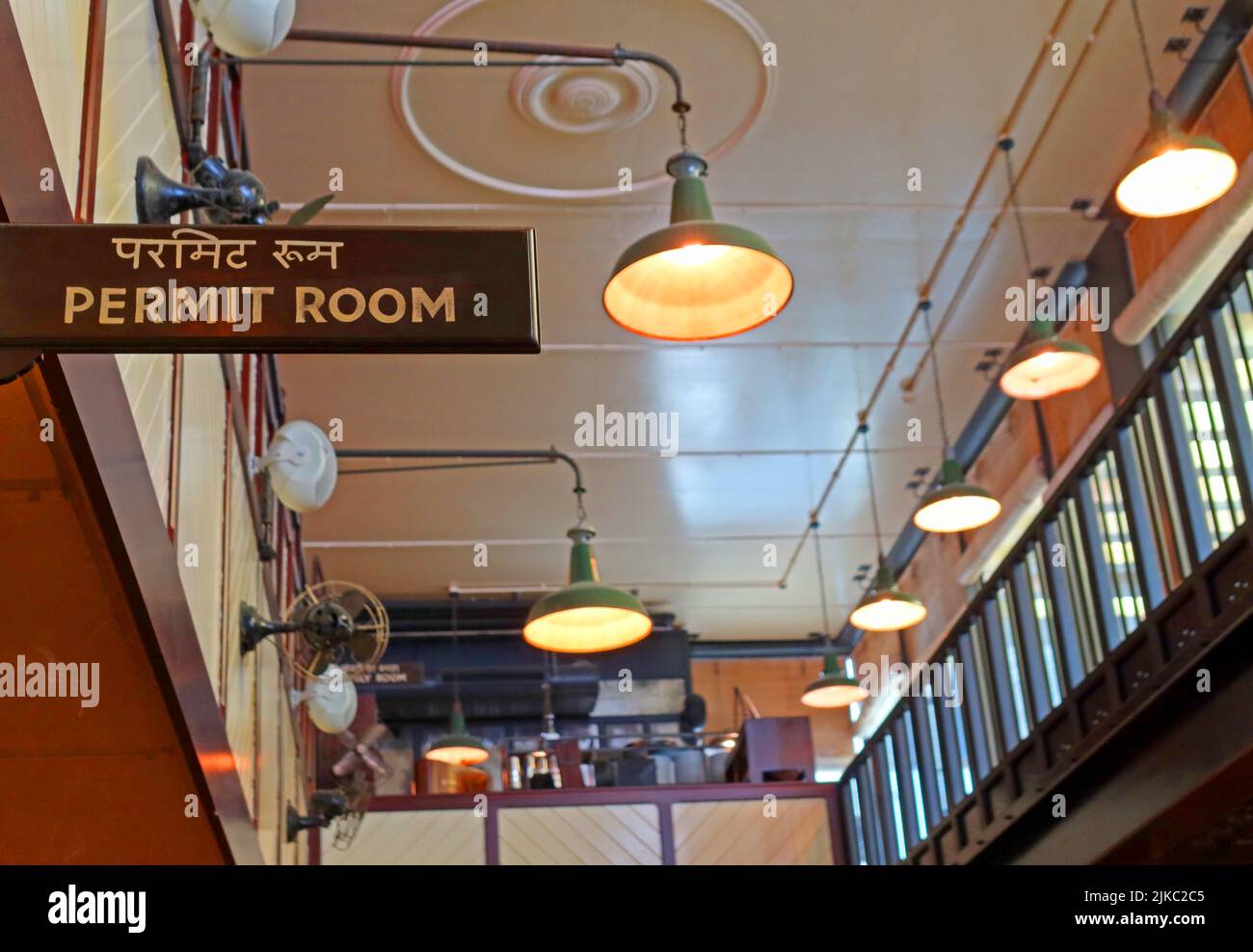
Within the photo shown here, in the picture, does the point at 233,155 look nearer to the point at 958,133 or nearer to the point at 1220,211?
the point at 958,133

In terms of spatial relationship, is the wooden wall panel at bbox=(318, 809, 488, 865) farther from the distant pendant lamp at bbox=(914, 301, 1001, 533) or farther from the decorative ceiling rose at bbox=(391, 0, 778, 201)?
the decorative ceiling rose at bbox=(391, 0, 778, 201)

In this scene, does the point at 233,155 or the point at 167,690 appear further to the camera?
the point at 233,155

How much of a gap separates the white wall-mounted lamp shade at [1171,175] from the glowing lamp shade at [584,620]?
3.23m

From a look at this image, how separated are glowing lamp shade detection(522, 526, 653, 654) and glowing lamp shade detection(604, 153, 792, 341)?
80.9 inches

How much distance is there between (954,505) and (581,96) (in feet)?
11.8

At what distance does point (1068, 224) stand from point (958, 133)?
172 centimetres

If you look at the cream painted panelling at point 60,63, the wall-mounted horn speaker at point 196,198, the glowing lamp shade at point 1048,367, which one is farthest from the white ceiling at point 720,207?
the cream painted panelling at point 60,63

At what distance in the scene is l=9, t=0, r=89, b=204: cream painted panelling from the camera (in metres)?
2.73

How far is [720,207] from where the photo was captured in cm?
954

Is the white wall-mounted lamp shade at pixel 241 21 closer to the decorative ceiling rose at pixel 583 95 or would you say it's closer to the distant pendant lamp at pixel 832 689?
the decorative ceiling rose at pixel 583 95

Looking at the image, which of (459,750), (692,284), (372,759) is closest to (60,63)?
(692,284)

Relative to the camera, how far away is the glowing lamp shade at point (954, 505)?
9.30m

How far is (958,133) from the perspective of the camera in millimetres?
9008
